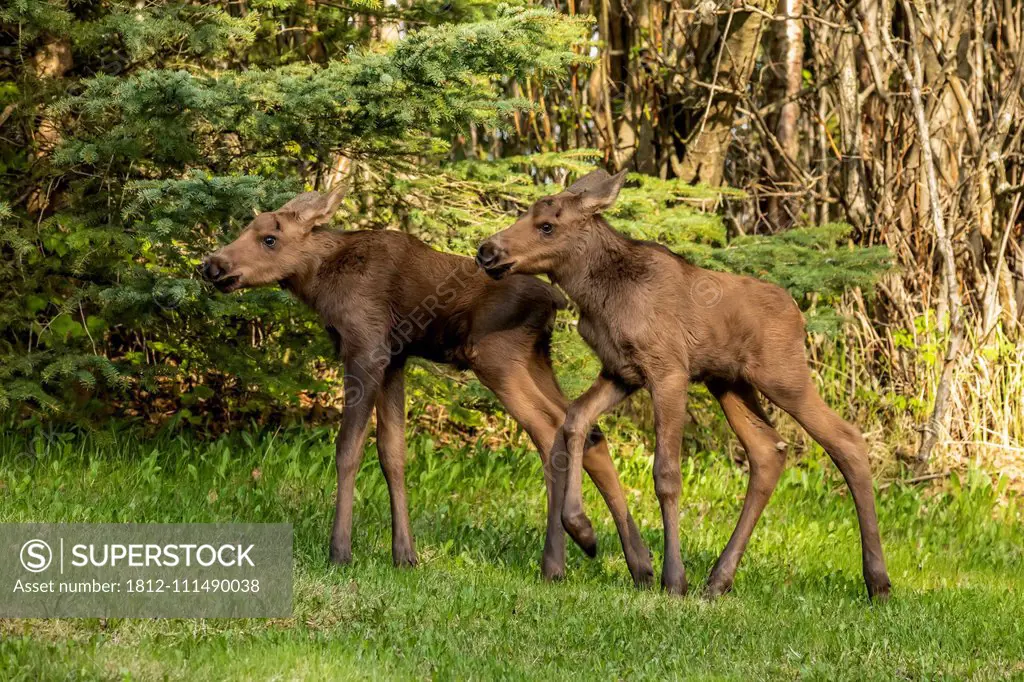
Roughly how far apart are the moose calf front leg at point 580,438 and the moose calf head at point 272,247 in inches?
73.3

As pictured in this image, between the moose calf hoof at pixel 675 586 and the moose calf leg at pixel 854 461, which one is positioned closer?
the moose calf hoof at pixel 675 586

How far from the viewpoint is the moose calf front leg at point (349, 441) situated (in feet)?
23.8

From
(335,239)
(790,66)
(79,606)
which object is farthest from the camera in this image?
(790,66)

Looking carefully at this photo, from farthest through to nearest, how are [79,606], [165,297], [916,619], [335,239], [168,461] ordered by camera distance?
[168,461]
[165,297]
[335,239]
[916,619]
[79,606]

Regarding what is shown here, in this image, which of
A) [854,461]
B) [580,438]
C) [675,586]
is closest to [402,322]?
[580,438]

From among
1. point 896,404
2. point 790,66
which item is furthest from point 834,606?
point 790,66

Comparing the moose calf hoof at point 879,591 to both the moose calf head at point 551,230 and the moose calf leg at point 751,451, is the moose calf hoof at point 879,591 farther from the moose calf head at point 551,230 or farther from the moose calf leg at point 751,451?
the moose calf head at point 551,230

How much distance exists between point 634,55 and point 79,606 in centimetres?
945

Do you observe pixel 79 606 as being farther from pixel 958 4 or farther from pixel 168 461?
pixel 958 4

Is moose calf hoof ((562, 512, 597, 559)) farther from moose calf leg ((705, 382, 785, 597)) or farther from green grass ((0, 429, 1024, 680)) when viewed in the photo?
moose calf leg ((705, 382, 785, 597))

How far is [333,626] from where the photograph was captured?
19.5ft

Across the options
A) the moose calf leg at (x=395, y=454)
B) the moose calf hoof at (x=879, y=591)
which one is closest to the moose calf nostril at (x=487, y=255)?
the moose calf leg at (x=395, y=454)

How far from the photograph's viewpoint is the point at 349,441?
7.32 metres

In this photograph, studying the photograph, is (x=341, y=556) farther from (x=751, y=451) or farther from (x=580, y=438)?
(x=751, y=451)
